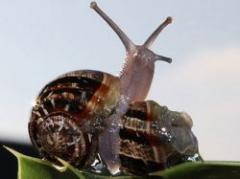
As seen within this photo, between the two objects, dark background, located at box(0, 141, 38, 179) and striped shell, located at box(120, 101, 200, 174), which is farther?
dark background, located at box(0, 141, 38, 179)

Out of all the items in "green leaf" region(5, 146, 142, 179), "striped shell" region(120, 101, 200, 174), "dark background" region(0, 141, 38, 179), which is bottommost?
"dark background" region(0, 141, 38, 179)

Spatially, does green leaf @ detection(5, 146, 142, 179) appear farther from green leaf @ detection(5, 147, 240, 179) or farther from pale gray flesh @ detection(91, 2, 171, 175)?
pale gray flesh @ detection(91, 2, 171, 175)

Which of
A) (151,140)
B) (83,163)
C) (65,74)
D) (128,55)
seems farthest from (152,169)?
(128,55)

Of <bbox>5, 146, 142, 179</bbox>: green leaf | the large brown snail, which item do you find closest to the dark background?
the large brown snail

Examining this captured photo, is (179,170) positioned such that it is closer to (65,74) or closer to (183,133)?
(183,133)

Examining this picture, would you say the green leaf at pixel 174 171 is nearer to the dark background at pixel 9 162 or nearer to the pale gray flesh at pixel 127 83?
the pale gray flesh at pixel 127 83

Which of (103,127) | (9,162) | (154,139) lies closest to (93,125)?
(103,127)

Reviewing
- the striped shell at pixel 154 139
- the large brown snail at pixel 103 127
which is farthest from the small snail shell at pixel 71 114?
the striped shell at pixel 154 139

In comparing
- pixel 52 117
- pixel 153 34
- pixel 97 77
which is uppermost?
pixel 153 34
